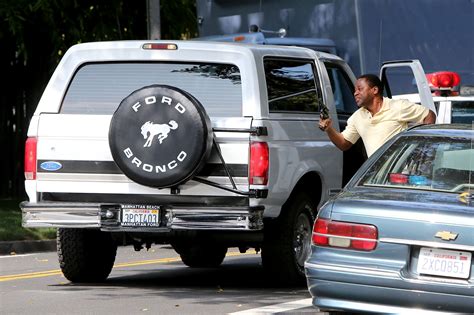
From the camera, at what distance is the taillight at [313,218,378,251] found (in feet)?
24.7

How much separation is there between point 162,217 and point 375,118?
197 centimetres

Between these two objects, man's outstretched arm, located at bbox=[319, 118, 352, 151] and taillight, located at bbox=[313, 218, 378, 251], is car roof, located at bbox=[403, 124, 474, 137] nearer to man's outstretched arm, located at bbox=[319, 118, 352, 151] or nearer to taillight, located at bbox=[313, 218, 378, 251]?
taillight, located at bbox=[313, 218, 378, 251]

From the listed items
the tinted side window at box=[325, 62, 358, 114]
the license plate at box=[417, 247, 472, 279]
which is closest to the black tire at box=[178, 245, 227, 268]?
the tinted side window at box=[325, 62, 358, 114]

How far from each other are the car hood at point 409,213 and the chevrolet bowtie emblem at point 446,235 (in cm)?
2

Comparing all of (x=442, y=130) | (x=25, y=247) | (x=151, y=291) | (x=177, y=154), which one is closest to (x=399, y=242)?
(x=442, y=130)

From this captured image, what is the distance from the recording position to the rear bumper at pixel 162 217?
10.3m

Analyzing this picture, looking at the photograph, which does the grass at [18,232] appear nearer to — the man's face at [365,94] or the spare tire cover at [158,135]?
the spare tire cover at [158,135]

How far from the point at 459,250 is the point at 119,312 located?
303 centimetres

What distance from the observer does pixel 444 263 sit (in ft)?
24.0

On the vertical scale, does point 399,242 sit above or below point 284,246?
above

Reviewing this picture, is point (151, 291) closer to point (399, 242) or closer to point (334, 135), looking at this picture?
point (334, 135)

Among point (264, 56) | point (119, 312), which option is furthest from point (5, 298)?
point (264, 56)

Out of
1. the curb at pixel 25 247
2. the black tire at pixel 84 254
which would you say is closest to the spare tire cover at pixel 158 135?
the black tire at pixel 84 254

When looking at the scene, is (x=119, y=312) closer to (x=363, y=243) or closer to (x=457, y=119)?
(x=363, y=243)
